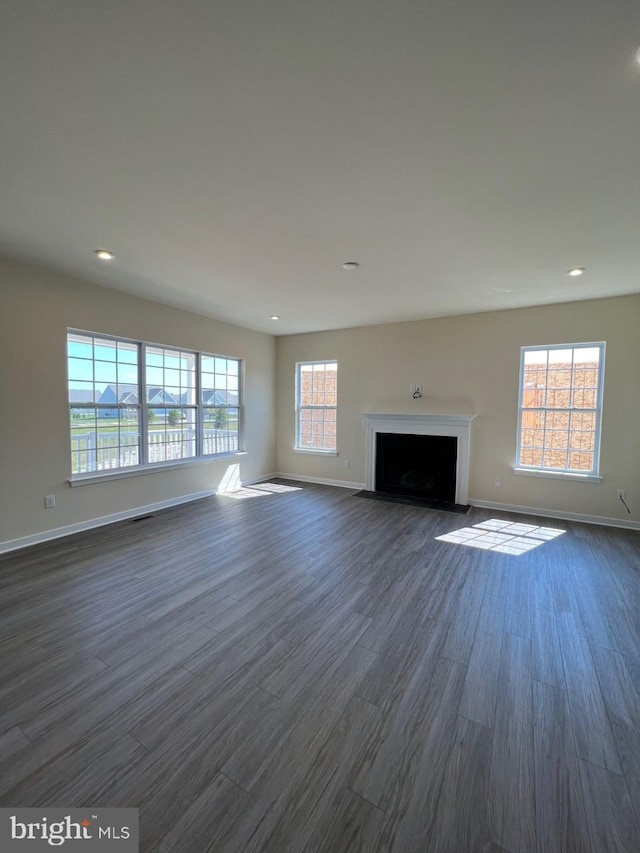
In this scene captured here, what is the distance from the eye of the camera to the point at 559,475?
14.7 ft

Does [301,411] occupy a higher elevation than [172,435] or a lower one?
higher

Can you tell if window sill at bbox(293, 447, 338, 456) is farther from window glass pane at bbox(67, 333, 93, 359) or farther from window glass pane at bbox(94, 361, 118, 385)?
window glass pane at bbox(67, 333, 93, 359)

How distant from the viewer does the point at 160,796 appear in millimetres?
1254

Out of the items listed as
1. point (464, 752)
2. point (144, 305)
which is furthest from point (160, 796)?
point (144, 305)

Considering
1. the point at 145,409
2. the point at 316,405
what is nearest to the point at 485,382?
the point at 316,405

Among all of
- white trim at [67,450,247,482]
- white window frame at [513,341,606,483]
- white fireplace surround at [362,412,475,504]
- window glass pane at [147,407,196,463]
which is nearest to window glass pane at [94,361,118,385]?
window glass pane at [147,407,196,463]

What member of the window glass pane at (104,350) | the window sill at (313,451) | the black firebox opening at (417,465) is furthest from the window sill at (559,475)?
the window glass pane at (104,350)

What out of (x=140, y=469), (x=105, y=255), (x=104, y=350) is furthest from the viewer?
(x=140, y=469)

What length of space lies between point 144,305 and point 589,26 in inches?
179

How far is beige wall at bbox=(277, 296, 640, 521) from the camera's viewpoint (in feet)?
13.7

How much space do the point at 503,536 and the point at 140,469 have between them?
4.52 meters

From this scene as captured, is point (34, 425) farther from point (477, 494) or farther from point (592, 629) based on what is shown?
point (477, 494)

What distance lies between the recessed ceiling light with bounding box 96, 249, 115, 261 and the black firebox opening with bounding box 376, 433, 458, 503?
4.25m

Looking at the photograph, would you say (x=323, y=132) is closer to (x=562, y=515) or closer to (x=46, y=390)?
(x=46, y=390)
